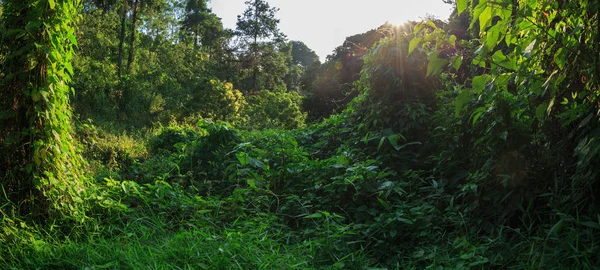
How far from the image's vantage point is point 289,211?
11.1 ft

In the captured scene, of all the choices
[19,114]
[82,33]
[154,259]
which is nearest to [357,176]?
[154,259]

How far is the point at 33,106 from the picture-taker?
2.74 m

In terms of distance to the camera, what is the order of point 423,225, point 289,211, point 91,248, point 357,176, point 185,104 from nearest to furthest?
point 91,248 → point 423,225 → point 357,176 → point 289,211 → point 185,104

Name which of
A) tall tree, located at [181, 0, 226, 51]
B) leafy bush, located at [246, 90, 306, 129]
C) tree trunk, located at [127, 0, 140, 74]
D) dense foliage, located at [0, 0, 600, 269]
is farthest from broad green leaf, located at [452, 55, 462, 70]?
tall tree, located at [181, 0, 226, 51]

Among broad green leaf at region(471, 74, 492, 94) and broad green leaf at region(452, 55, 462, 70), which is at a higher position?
broad green leaf at region(452, 55, 462, 70)

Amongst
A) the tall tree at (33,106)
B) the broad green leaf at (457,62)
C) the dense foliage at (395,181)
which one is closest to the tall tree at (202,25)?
the dense foliage at (395,181)

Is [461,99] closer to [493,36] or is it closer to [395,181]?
[493,36]

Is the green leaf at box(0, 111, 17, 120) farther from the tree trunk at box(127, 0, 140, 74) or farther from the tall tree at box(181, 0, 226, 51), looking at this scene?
the tall tree at box(181, 0, 226, 51)

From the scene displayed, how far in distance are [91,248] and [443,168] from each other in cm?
277

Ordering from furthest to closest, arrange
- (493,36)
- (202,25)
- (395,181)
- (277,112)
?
1. (202,25)
2. (277,112)
3. (395,181)
4. (493,36)

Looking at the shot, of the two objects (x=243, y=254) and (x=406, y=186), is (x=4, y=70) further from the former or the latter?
(x=406, y=186)

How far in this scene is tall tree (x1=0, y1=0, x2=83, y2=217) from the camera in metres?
2.69

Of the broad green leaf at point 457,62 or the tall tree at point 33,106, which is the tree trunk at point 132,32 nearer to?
the tall tree at point 33,106

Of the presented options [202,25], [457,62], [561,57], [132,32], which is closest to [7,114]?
[457,62]
